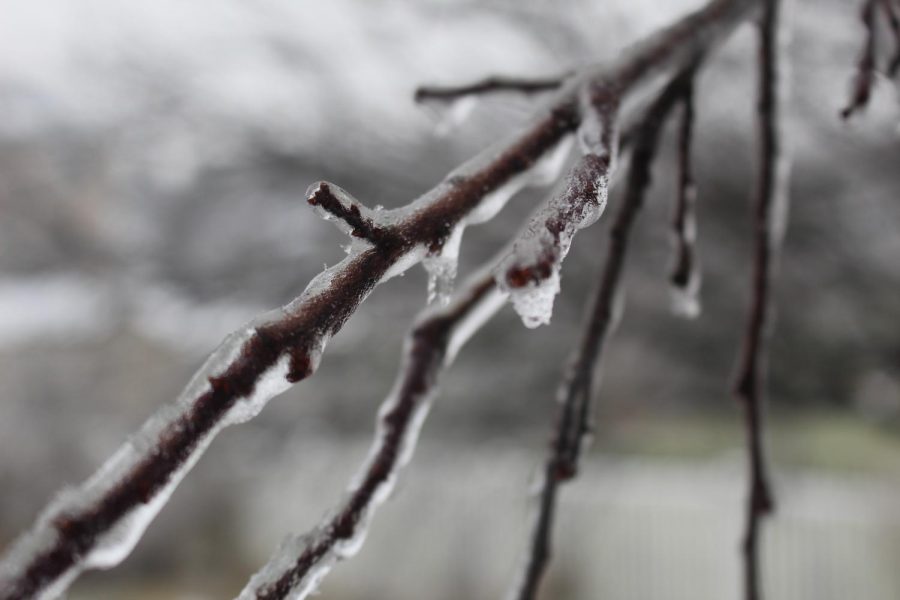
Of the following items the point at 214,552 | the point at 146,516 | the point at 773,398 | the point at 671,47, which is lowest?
the point at 146,516

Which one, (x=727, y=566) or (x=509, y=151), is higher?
(x=727, y=566)

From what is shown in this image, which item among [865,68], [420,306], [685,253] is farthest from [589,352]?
[420,306]

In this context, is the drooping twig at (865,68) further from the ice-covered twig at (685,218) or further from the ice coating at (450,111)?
the ice coating at (450,111)

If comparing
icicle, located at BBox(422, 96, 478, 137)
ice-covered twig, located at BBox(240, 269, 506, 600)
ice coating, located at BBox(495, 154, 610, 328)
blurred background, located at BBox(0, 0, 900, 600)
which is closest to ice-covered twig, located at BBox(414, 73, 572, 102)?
icicle, located at BBox(422, 96, 478, 137)

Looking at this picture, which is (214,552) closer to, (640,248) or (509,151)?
(640,248)

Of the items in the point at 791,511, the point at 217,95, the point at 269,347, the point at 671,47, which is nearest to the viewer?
the point at 269,347

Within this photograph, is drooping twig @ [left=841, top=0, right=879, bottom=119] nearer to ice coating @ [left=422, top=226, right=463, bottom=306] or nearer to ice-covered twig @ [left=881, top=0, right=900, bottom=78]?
ice-covered twig @ [left=881, top=0, right=900, bottom=78]

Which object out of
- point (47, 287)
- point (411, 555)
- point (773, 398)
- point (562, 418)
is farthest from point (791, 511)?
point (562, 418)
